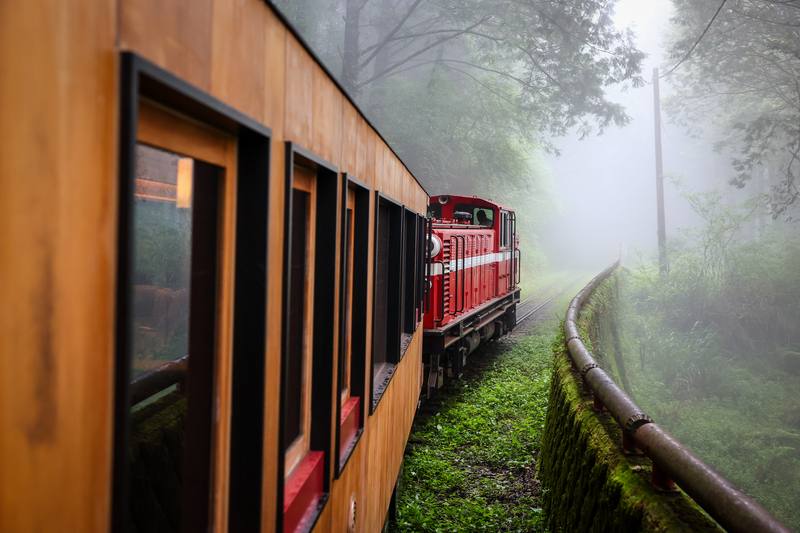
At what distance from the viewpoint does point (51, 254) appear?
1.01 metres

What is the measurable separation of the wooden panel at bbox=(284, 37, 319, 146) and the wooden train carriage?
12 mm

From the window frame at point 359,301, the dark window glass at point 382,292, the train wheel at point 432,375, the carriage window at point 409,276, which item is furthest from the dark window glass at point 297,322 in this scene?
the train wheel at point 432,375

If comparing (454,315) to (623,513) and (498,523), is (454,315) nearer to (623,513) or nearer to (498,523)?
(498,523)

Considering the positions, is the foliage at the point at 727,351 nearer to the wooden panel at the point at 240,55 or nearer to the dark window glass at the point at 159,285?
the dark window glass at the point at 159,285

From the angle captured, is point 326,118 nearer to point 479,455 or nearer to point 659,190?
point 479,455

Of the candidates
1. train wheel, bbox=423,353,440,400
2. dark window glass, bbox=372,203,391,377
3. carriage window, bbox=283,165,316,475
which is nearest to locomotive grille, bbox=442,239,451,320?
train wheel, bbox=423,353,440,400

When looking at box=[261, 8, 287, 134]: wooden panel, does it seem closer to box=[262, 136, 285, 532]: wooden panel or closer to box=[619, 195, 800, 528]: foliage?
box=[262, 136, 285, 532]: wooden panel

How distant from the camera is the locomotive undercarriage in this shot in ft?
34.7

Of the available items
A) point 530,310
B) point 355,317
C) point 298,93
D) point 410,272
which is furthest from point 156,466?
point 530,310

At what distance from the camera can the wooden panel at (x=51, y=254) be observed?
0.98m

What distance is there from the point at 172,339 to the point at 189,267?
345 cm

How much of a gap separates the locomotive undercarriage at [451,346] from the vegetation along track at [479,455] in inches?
10.6

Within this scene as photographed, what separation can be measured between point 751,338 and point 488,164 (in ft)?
38.3

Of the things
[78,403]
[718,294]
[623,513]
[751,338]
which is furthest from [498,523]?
[718,294]
